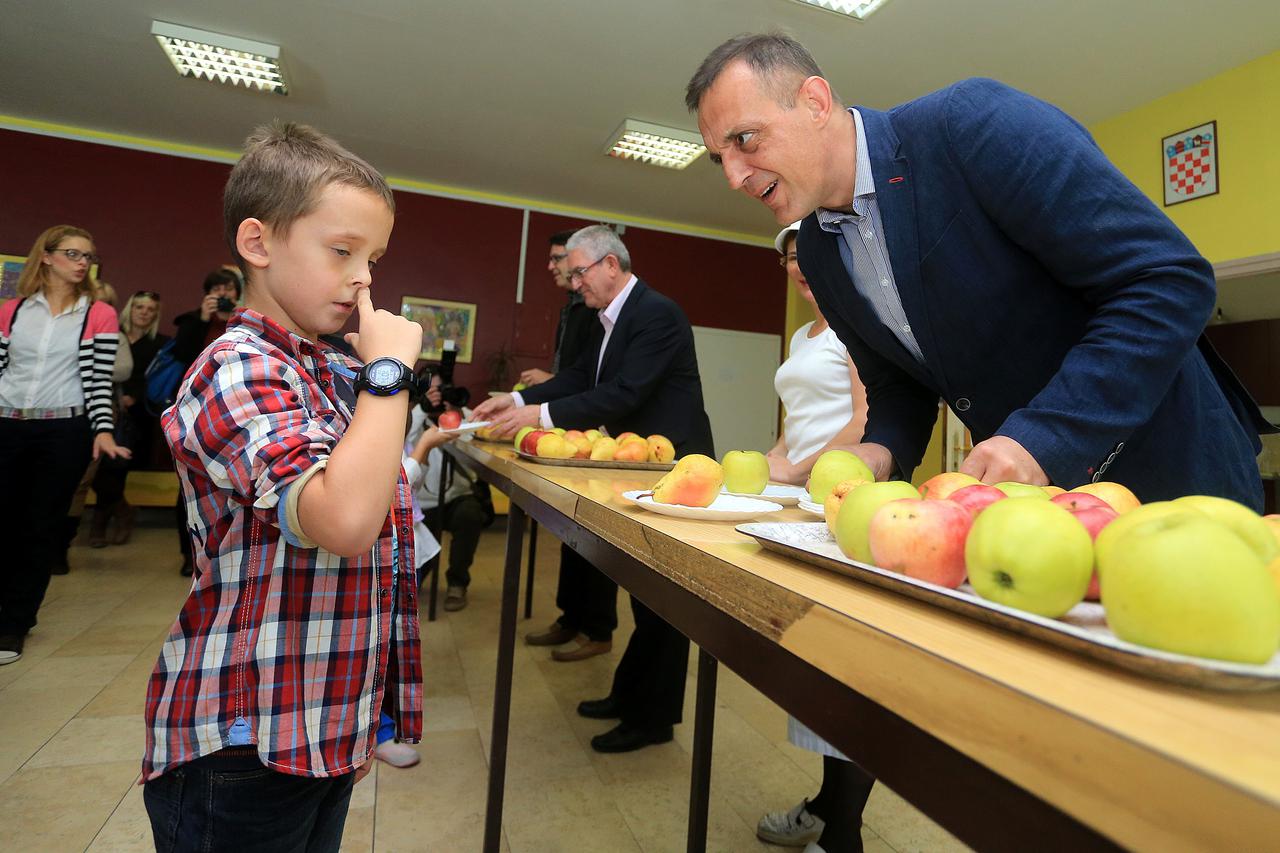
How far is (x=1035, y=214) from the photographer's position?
37.6 inches

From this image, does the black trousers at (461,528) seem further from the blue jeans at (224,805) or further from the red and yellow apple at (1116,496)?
the red and yellow apple at (1116,496)

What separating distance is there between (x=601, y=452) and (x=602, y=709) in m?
1.12

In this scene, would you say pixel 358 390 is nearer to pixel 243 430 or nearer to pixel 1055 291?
pixel 243 430

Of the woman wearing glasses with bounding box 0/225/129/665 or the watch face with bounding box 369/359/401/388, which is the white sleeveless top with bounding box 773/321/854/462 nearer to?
the watch face with bounding box 369/359/401/388

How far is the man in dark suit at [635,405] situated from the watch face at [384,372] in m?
1.59

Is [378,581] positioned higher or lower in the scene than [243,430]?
lower

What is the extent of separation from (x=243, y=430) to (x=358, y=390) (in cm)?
12

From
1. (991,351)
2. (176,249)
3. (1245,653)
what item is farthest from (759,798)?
(176,249)

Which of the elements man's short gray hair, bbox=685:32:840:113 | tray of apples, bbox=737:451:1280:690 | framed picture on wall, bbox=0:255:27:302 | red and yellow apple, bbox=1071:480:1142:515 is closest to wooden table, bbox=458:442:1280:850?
tray of apples, bbox=737:451:1280:690

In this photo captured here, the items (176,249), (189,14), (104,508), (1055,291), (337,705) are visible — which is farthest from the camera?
(176,249)

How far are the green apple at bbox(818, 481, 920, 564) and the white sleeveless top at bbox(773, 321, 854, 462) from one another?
4.95ft

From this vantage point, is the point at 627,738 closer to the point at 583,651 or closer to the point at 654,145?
the point at 583,651

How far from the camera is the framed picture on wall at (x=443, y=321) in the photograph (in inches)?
260

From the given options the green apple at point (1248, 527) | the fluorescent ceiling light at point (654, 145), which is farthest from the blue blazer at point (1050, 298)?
the fluorescent ceiling light at point (654, 145)
